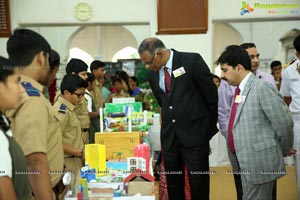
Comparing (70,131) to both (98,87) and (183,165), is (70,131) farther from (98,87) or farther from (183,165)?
(98,87)

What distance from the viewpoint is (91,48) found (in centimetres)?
1434

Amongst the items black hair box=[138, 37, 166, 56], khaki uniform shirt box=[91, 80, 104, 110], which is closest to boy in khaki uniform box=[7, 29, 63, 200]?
black hair box=[138, 37, 166, 56]

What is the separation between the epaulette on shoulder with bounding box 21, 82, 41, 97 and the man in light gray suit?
Answer: 1.19 meters

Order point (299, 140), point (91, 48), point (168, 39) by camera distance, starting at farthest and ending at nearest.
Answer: point (91, 48) < point (168, 39) < point (299, 140)

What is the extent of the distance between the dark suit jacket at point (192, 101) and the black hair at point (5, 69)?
1.39m

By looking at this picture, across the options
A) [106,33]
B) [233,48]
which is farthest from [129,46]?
[233,48]

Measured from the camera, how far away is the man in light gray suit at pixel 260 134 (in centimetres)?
207

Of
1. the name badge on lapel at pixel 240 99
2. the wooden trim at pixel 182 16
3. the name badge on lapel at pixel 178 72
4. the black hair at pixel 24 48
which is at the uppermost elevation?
the wooden trim at pixel 182 16

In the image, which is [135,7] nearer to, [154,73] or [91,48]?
[154,73]

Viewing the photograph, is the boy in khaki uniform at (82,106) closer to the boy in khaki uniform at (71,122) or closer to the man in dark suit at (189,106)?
the boy in khaki uniform at (71,122)

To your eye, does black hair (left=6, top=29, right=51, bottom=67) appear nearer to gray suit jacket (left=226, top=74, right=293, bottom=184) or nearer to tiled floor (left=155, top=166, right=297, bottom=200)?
gray suit jacket (left=226, top=74, right=293, bottom=184)

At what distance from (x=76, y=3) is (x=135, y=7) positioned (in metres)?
0.82

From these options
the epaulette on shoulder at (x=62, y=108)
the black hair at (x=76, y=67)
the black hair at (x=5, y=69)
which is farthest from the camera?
the black hair at (x=76, y=67)

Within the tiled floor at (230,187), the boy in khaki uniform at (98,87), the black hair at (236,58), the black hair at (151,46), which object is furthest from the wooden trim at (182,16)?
the black hair at (236,58)
